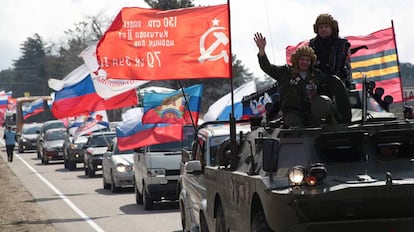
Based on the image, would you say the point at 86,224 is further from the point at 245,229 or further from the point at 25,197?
the point at 245,229

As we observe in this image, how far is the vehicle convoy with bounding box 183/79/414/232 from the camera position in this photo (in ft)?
28.5

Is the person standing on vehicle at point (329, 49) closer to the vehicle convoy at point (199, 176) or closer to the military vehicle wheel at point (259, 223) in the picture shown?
the vehicle convoy at point (199, 176)

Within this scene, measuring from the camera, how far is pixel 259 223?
9312mm

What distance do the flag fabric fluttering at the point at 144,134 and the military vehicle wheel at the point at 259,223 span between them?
44.5 feet

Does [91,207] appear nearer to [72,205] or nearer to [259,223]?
[72,205]

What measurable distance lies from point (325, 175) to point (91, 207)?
1497cm

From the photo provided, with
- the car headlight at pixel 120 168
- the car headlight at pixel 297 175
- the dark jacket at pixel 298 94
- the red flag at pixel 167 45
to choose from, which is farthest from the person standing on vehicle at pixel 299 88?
the car headlight at pixel 120 168

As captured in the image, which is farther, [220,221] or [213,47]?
[213,47]

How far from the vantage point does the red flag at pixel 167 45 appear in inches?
804

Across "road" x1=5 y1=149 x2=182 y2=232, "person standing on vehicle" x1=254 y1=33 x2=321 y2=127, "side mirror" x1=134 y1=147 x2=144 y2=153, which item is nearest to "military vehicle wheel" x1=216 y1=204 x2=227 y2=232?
"person standing on vehicle" x1=254 y1=33 x2=321 y2=127

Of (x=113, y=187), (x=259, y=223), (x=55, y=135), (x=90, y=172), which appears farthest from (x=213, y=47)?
(x=55, y=135)

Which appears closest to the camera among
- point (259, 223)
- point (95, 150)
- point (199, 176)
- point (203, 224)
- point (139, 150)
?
point (259, 223)

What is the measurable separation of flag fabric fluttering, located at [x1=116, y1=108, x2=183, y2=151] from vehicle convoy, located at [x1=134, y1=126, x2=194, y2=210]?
705 mm

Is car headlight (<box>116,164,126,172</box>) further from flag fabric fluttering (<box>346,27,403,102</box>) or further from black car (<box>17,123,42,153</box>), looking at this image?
black car (<box>17,123,42,153</box>)
